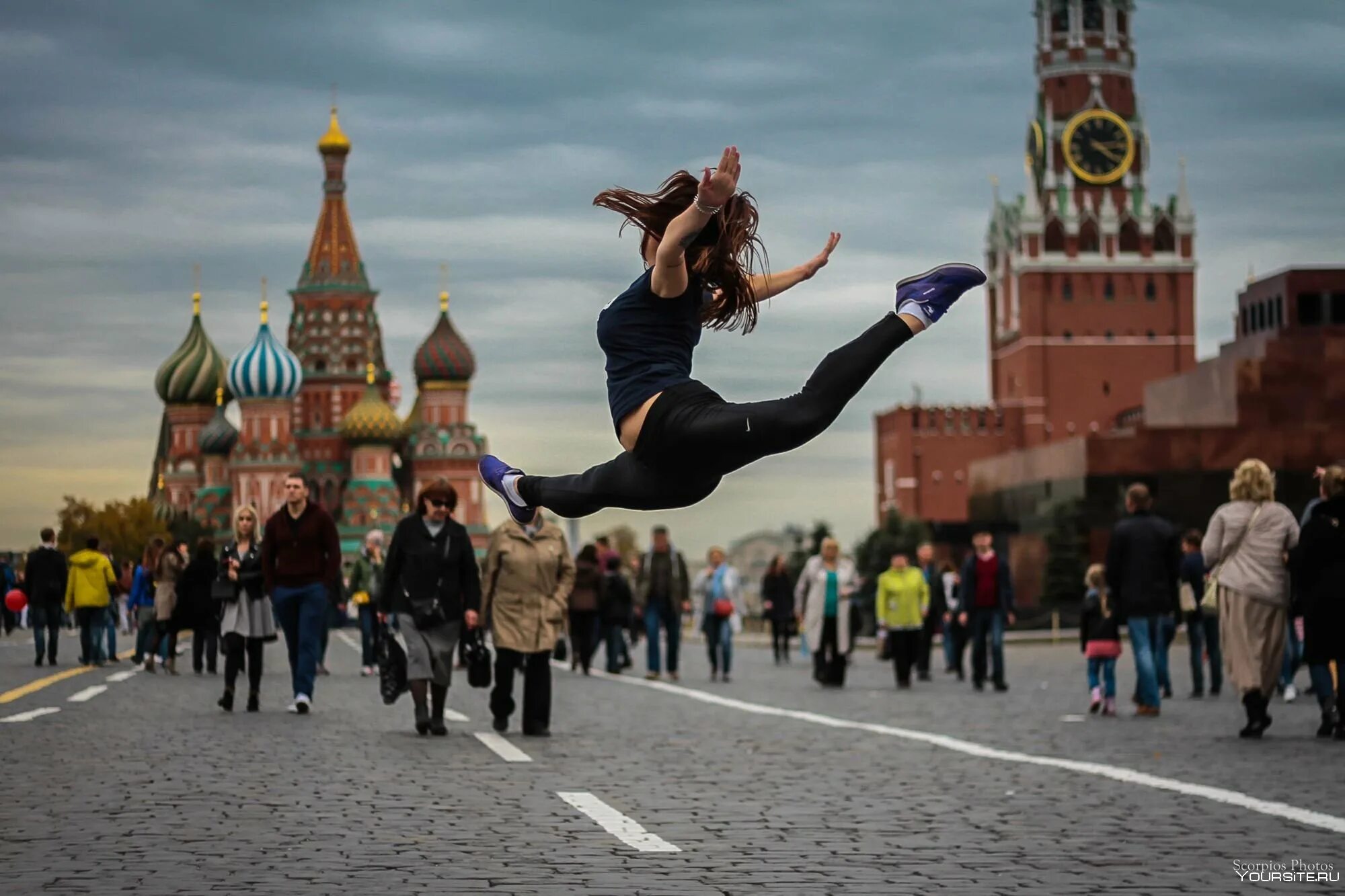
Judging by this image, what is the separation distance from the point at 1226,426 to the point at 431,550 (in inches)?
2375

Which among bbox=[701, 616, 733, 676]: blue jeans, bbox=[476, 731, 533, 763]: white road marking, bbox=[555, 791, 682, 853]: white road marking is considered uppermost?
bbox=[701, 616, 733, 676]: blue jeans

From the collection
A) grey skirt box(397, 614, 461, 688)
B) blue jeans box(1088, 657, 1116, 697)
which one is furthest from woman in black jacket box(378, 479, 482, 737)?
blue jeans box(1088, 657, 1116, 697)

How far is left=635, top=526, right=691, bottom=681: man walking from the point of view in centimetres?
2722

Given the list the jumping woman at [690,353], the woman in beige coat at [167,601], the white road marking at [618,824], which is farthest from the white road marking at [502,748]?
the woman in beige coat at [167,601]

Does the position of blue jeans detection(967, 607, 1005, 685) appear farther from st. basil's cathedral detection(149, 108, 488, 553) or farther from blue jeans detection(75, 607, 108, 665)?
st. basil's cathedral detection(149, 108, 488, 553)

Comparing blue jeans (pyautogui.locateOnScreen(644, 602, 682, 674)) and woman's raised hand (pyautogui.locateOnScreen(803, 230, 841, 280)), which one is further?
blue jeans (pyautogui.locateOnScreen(644, 602, 682, 674))

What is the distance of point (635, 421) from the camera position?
6.11 m

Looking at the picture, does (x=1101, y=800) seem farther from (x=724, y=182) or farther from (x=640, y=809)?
(x=724, y=182)

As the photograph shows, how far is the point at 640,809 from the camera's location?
→ 10.9m

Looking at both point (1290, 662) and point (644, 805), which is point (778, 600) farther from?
point (644, 805)

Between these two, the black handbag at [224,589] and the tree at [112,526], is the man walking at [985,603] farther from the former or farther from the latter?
the tree at [112,526]

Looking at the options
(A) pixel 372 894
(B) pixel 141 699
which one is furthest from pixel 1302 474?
(A) pixel 372 894

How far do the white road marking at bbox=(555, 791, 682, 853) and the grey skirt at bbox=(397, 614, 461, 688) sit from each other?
13.9ft

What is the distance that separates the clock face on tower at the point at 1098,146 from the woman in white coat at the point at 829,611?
125217mm
